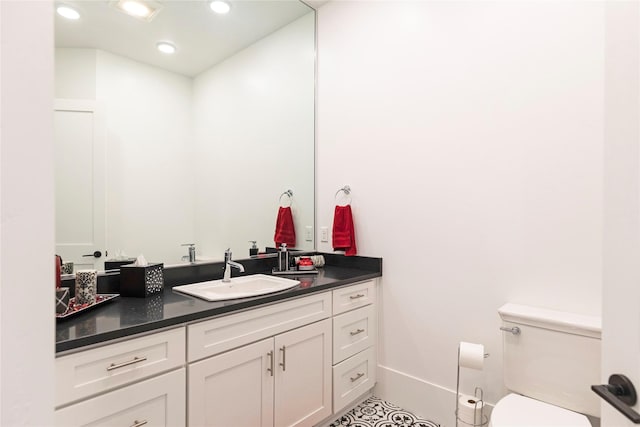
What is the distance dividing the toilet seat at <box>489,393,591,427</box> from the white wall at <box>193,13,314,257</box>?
162 cm

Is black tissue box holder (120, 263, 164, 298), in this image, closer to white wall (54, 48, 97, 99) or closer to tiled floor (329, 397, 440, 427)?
white wall (54, 48, 97, 99)

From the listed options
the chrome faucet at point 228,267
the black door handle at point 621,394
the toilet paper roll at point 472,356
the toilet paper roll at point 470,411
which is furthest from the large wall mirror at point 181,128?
the black door handle at point 621,394

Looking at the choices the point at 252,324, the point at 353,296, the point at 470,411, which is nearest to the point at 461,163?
the point at 353,296

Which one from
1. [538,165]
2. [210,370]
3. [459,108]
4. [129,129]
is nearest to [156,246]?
[129,129]

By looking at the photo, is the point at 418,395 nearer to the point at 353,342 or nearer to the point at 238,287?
the point at 353,342

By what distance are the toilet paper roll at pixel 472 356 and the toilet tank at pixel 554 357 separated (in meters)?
0.12

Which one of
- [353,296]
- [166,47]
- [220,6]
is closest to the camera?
[166,47]

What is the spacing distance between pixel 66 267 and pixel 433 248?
1.91 m

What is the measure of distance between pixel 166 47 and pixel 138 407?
1861 mm

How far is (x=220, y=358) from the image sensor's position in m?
1.42

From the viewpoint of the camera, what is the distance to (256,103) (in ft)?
8.46

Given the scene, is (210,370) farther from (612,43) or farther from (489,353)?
(612,43)

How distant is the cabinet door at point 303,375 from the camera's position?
1.66m

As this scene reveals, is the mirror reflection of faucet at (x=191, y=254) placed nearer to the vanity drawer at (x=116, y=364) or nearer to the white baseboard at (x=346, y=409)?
the vanity drawer at (x=116, y=364)
